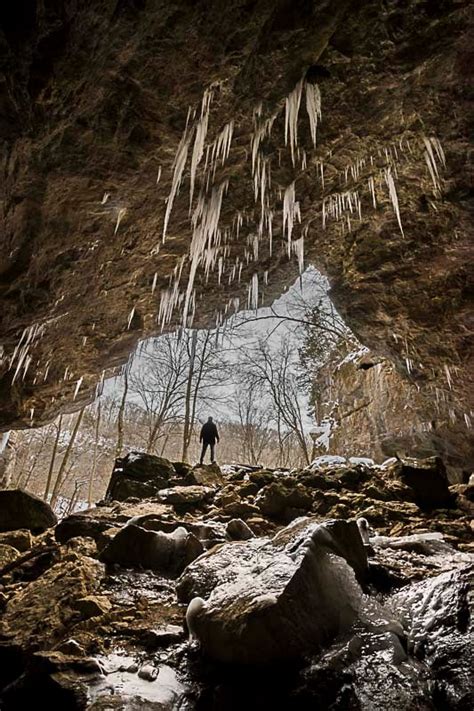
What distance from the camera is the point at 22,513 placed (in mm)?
5852

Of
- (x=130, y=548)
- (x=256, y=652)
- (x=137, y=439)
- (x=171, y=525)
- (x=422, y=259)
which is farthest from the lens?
(x=137, y=439)

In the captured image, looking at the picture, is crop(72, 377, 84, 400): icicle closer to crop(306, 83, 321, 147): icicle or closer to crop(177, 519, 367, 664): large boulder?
crop(177, 519, 367, 664): large boulder

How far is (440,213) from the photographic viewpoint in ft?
19.7

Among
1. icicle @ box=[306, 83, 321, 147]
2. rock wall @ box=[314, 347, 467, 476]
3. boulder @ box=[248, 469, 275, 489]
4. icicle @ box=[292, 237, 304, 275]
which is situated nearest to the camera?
icicle @ box=[306, 83, 321, 147]

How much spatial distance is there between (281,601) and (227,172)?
199 inches

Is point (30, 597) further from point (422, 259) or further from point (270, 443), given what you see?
point (270, 443)

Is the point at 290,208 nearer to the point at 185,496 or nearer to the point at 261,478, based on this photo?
the point at 185,496

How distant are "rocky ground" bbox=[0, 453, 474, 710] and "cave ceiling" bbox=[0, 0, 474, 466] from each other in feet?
11.1

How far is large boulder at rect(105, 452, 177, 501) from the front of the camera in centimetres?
803

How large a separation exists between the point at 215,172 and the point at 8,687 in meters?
5.41

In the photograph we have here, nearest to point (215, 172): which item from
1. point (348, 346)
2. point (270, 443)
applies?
point (348, 346)

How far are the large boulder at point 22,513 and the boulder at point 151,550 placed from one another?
2085 millimetres

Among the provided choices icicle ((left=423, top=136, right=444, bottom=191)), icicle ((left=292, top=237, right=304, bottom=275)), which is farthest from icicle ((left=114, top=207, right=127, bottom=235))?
icicle ((left=423, top=136, right=444, bottom=191))

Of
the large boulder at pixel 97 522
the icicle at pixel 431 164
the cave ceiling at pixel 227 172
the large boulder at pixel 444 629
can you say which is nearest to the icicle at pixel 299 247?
the cave ceiling at pixel 227 172
